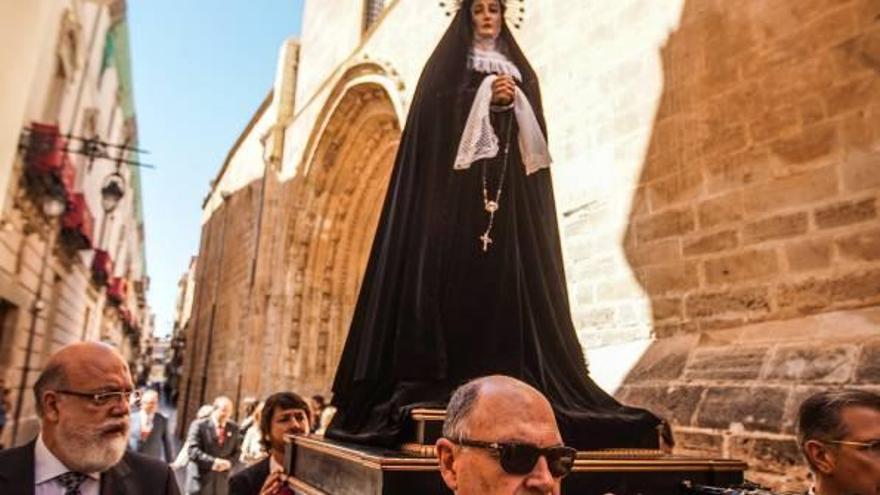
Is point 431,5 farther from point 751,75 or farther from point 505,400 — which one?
point 505,400

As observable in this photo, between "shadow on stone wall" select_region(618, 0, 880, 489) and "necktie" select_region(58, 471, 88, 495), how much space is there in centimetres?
320

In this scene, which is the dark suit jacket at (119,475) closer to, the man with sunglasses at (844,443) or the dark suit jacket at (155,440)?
the man with sunglasses at (844,443)

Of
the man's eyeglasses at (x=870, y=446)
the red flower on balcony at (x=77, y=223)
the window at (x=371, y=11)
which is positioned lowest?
the man's eyeglasses at (x=870, y=446)

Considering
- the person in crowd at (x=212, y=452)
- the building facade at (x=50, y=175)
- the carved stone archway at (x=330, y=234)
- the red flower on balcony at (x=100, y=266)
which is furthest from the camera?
the red flower on balcony at (x=100, y=266)

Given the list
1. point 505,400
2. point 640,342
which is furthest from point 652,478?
point 640,342

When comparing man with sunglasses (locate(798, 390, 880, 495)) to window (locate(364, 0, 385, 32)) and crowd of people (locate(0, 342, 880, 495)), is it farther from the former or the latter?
window (locate(364, 0, 385, 32))

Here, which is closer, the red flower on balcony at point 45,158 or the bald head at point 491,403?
the bald head at point 491,403

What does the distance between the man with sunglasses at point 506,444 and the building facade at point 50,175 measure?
8.83 m

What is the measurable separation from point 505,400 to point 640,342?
3810 millimetres

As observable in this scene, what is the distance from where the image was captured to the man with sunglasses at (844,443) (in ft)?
5.66

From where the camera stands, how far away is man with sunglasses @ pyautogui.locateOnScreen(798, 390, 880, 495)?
1.72 m

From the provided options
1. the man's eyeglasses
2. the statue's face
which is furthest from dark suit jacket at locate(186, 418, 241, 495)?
the man's eyeglasses

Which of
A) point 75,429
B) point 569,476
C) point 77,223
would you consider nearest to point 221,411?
point 75,429

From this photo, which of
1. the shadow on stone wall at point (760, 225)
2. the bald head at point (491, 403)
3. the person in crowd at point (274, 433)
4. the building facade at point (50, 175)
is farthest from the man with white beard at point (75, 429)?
the building facade at point (50, 175)
